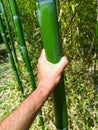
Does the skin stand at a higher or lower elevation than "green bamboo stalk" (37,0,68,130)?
lower

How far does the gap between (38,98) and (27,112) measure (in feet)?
0.16

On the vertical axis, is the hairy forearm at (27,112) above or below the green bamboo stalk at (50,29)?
below

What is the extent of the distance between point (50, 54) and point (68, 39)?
3.90ft

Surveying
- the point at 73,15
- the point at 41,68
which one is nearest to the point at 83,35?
the point at 73,15

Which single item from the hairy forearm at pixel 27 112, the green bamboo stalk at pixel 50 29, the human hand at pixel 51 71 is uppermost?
the green bamboo stalk at pixel 50 29

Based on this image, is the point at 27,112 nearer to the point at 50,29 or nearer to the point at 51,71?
the point at 51,71

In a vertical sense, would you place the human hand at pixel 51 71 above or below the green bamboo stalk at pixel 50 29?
below

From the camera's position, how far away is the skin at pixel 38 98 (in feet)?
2.79

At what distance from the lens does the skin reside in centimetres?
85

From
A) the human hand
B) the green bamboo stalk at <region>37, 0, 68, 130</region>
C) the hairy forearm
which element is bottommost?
the hairy forearm

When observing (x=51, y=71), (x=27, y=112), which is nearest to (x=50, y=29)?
(x=51, y=71)

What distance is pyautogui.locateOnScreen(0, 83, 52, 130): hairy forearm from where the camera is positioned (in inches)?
33.5

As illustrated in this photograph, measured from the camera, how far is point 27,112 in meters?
0.86

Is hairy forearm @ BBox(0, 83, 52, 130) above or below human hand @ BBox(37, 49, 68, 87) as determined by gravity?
below
